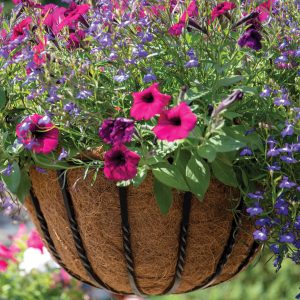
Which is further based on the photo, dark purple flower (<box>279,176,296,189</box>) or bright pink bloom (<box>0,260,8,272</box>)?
bright pink bloom (<box>0,260,8,272</box>)

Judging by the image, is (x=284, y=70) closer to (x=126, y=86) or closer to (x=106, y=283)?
(x=126, y=86)

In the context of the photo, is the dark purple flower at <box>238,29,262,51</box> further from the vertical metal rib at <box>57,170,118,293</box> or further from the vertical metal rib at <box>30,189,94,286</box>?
the vertical metal rib at <box>30,189,94,286</box>

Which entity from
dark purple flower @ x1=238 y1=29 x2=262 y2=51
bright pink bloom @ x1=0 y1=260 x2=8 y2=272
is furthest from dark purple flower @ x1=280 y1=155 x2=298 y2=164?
bright pink bloom @ x1=0 y1=260 x2=8 y2=272

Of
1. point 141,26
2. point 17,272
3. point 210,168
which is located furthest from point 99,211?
point 17,272

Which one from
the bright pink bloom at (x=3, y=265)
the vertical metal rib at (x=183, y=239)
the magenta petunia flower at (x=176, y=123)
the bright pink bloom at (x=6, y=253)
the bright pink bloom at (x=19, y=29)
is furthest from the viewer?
the bright pink bloom at (x=6, y=253)

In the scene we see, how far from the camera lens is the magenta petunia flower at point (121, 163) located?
1260 millimetres

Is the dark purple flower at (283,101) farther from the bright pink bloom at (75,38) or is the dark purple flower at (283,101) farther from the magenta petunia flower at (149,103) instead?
the bright pink bloom at (75,38)

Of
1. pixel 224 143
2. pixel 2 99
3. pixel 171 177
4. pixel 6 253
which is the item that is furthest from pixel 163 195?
pixel 6 253

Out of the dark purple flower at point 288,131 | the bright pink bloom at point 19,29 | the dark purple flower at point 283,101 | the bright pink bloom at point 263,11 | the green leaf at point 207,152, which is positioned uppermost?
the bright pink bloom at point 19,29

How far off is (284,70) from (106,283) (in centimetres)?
62

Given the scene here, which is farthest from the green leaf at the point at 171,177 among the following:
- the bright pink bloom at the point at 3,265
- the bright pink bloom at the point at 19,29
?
the bright pink bloom at the point at 3,265

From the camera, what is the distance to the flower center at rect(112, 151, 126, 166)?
4.17ft

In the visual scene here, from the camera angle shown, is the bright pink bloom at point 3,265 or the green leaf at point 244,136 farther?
the bright pink bloom at point 3,265

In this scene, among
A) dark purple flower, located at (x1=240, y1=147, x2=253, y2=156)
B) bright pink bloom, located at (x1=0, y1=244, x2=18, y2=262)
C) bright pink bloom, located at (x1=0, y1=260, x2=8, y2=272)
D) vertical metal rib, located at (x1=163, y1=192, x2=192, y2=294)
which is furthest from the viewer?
bright pink bloom, located at (x1=0, y1=244, x2=18, y2=262)
